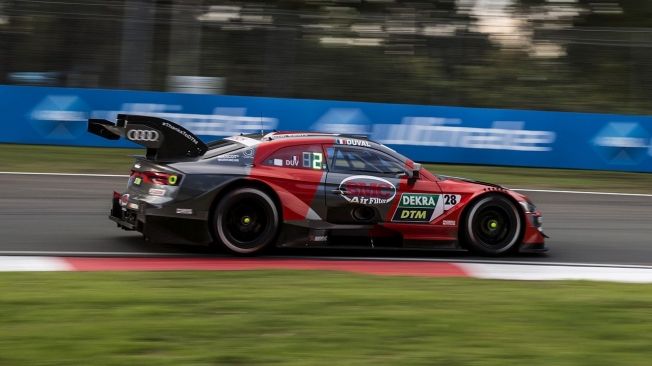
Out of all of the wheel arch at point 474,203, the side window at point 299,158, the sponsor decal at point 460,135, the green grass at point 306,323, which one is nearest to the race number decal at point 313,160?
the side window at point 299,158

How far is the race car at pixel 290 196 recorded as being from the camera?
8.98 m

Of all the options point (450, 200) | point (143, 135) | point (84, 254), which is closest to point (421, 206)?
point (450, 200)

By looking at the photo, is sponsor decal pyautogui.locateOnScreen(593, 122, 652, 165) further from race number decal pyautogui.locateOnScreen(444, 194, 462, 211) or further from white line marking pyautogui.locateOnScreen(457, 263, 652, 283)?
race number decal pyautogui.locateOnScreen(444, 194, 462, 211)

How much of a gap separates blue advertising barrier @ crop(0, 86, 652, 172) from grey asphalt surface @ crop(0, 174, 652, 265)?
2913 mm

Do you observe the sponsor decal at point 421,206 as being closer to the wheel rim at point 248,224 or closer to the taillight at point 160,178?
the wheel rim at point 248,224

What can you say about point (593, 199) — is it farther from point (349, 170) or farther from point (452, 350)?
point (452, 350)

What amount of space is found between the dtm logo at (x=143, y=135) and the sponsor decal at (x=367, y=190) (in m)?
1.89

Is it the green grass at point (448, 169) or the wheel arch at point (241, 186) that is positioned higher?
the wheel arch at point (241, 186)

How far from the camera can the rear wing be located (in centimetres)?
917

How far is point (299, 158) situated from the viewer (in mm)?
9430

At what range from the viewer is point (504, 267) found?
9.48 metres

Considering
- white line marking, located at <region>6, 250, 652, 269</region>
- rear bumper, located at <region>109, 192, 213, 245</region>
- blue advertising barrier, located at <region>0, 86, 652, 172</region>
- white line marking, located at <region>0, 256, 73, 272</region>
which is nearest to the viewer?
white line marking, located at <region>0, 256, 73, 272</region>

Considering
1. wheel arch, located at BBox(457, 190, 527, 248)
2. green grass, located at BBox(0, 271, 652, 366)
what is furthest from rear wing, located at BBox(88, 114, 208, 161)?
wheel arch, located at BBox(457, 190, 527, 248)

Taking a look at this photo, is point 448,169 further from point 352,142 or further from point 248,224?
point 248,224
